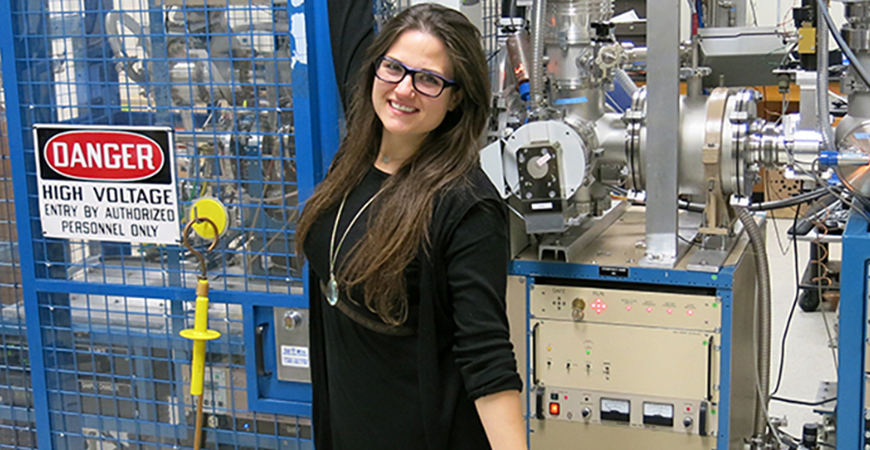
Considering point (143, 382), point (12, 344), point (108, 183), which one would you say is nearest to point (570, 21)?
point (108, 183)

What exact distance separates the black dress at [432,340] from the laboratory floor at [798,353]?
1.81m

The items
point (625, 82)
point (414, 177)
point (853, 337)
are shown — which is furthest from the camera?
point (625, 82)

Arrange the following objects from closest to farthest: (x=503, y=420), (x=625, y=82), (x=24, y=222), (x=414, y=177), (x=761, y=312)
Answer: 1. (x=503, y=420)
2. (x=414, y=177)
3. (x=24, y=222)
4. (x=761, y=312)
5. (x=625, y=82)

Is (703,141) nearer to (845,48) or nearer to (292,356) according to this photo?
(845,48)

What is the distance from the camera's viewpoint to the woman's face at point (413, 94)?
1.73 meters

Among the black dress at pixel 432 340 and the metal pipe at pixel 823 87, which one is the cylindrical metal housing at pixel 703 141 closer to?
the metal pipe at pixel 823 87

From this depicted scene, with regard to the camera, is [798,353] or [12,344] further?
[798,353]

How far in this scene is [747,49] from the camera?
2.60 m

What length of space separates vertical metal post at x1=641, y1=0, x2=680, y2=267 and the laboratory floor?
3.38 ft

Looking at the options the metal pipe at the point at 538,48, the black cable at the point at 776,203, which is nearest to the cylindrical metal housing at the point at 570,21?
the metal pipe at the point at 538,48

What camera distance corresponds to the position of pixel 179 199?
232cm

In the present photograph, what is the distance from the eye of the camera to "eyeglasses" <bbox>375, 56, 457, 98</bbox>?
173cm

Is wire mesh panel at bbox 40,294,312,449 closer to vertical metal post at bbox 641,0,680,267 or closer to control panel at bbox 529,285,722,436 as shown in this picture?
control panel at bbox 529,285,722,436

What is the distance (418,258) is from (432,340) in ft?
0.48
